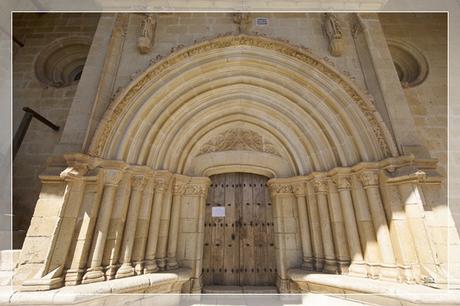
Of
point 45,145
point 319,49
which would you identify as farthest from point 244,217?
point 45,145

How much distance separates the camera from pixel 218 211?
404cm

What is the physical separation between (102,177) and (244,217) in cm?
238

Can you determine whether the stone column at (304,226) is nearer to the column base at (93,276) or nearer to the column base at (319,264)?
the column base at (319,264)

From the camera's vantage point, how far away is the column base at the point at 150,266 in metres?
2.90

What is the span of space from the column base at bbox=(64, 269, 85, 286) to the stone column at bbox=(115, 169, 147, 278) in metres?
0.39

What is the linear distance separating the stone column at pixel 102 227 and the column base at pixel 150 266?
499mm

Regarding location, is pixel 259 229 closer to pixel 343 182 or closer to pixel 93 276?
pixel 343 182

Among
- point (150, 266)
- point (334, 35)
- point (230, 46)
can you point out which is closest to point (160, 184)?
point (150, 266)

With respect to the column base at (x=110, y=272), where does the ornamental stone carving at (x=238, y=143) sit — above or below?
above

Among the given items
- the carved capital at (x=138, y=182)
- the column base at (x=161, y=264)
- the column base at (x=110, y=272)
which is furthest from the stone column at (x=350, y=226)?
the column base at (x=110, y=272)

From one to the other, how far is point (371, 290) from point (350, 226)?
797 millimetres

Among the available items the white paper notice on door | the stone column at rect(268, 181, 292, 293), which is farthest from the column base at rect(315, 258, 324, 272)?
the white paper notice on door

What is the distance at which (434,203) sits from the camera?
2652 mm

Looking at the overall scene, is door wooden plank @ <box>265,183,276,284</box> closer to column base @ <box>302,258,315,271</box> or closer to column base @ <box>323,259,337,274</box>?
column base @ <box>302,258,315,271</box>
